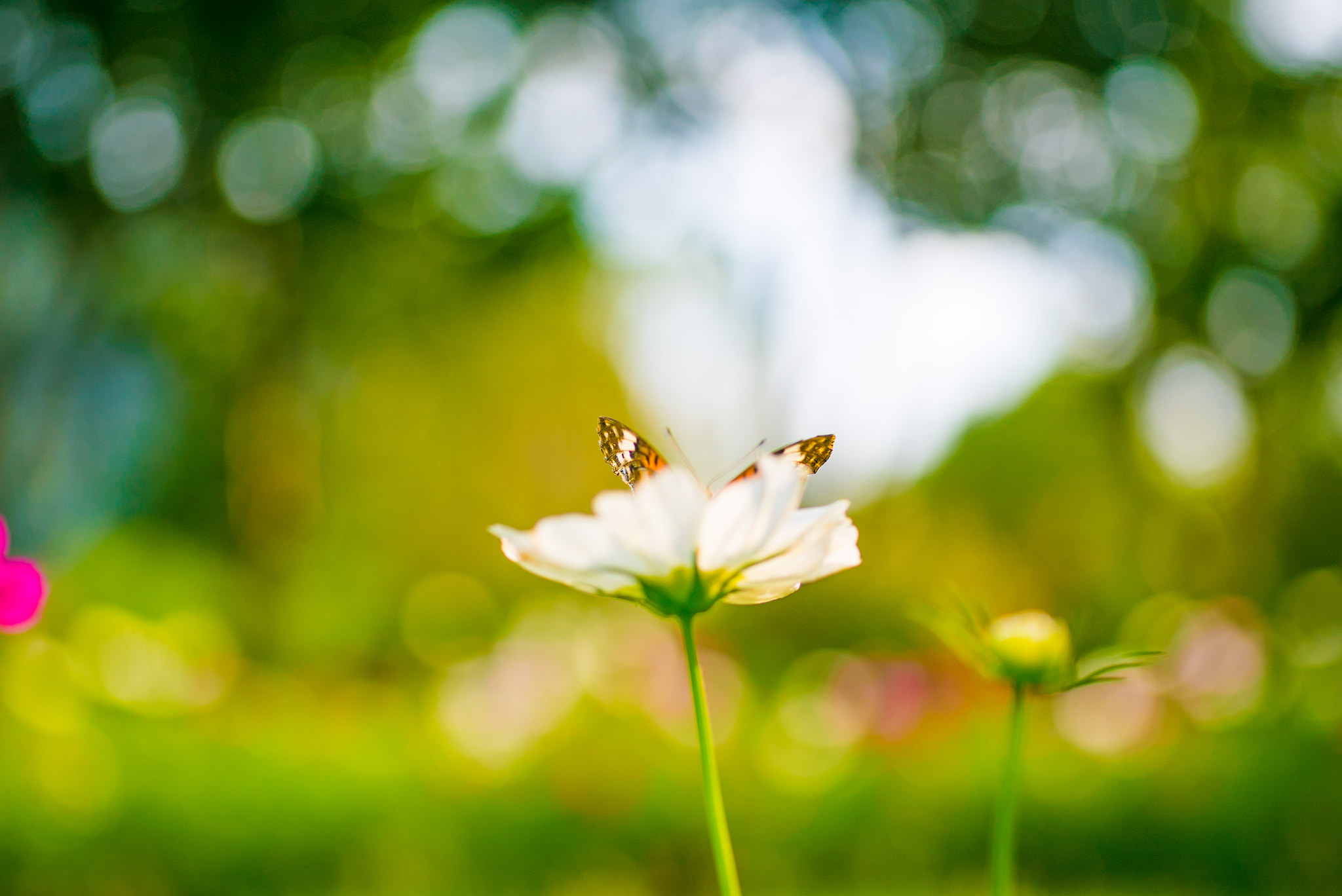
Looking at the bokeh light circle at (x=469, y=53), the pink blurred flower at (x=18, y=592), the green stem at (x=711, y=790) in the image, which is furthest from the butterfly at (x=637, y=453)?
the bokeh light circle at (x=469, y=53)

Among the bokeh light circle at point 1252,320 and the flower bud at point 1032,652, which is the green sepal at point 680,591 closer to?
the flower bud at point 1032,652

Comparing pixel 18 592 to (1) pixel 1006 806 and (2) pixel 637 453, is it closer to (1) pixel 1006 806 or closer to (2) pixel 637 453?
(2) pixel 637 453

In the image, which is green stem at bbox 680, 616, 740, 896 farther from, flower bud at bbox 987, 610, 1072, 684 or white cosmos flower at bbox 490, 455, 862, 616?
flower bud at bbox 987, 610, 1072, 684

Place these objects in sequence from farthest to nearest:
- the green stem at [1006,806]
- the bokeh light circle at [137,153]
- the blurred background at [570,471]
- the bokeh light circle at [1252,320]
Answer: the bokeh light circle at [1252,320] → the bokeh light circle at [137,153] → the blurred background at [570,471] → the green stem at [1006,806]

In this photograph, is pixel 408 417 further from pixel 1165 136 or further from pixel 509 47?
pixel 1165 136

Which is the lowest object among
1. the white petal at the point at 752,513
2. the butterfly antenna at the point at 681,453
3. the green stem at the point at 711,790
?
the green stem at the point at 711,790

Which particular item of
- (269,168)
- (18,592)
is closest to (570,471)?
(269,168)
